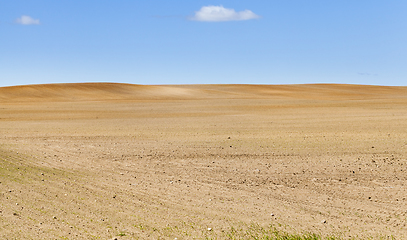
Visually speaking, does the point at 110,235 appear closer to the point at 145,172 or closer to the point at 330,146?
the point at 145,172

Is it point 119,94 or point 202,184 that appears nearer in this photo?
point 202,184

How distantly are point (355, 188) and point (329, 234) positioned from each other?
9.94ft

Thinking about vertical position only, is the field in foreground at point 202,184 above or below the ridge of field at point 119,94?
below

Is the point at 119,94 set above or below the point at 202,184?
above

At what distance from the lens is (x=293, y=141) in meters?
15.1

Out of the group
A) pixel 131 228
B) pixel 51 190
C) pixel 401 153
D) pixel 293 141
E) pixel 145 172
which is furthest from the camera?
pixel 293 141

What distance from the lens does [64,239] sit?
605 centimetres

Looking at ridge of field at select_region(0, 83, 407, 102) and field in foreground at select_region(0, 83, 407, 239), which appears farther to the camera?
ridge of field at select_region(0, 83, 407, 102)

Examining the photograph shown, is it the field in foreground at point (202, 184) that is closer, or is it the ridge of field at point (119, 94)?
the field in foreground at point (202, 184)

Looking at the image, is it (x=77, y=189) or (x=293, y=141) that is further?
(x=293, y=141)

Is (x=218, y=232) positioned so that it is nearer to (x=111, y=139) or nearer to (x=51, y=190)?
(x=51, y=190)

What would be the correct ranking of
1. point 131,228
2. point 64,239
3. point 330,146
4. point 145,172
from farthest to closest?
point 330,146, point 145,172, point 131,228, point 64,239

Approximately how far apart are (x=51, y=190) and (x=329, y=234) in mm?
5397

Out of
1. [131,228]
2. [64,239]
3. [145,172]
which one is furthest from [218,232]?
[145,172]
